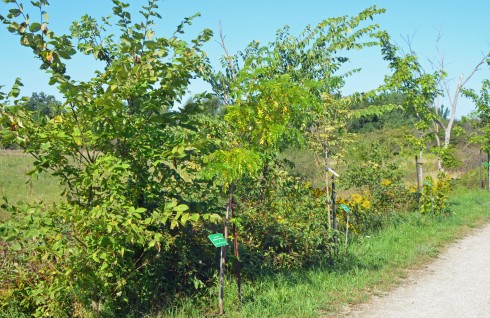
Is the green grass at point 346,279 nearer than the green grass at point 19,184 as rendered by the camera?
Yes

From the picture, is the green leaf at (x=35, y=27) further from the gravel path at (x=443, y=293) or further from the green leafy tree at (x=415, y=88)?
the green leafy tree at (x=415, y=88)

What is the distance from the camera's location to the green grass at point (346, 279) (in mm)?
6055

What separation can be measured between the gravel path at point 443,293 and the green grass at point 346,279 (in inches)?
9.4

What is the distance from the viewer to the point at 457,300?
266 inches

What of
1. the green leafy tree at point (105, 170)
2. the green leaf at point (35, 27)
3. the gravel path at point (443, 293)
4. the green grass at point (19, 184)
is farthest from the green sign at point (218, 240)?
the green grass at point (19, 184)

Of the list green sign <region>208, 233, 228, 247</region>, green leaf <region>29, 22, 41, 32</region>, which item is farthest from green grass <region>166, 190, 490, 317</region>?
green leaf <region>29, 22, 41, 32</region>

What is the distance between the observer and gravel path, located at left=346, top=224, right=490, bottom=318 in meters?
6.26

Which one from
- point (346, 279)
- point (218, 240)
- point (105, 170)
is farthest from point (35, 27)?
point (346, 279)

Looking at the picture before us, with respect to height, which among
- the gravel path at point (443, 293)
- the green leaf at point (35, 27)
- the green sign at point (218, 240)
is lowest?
the gravel path at point (443, 293)

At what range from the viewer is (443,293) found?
23.3 feet

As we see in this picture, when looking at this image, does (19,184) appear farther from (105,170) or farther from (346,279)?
(105,170)

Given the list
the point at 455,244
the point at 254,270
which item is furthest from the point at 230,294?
the point at 455,244

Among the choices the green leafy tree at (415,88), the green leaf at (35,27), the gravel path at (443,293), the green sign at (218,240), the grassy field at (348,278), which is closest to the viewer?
the green leaf at (35,27)

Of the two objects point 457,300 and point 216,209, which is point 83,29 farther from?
point 457,300
